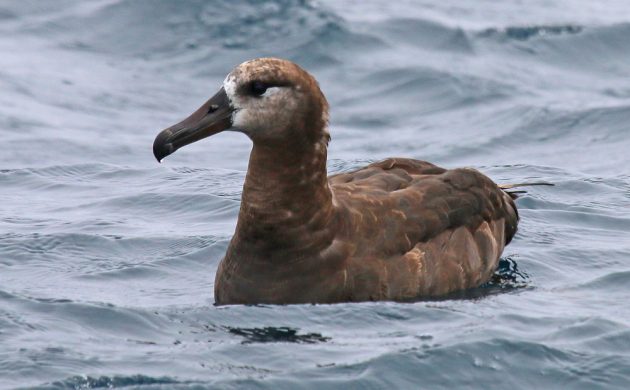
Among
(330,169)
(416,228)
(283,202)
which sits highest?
(283,202)

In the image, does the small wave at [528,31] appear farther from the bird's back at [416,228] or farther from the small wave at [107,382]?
the small wave at [107,382]

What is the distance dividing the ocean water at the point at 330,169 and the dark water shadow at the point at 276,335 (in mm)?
35

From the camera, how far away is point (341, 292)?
9852 mm

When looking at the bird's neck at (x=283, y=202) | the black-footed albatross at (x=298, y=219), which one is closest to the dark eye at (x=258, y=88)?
the black-footed albatross at (x=298, y=219)

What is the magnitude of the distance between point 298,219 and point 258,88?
0.93 meters

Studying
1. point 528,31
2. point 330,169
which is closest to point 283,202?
point 330,169

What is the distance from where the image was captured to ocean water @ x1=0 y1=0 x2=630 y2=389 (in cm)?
886

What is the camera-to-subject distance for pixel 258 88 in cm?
987

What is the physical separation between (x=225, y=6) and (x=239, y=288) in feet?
37.7

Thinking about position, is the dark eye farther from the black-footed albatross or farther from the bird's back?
the bird's back

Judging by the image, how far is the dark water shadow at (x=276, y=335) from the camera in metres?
9.23

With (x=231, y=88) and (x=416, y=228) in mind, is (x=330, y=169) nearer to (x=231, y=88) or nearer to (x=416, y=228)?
(x=416, y=228)

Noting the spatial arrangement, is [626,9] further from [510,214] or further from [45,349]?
[45,349]

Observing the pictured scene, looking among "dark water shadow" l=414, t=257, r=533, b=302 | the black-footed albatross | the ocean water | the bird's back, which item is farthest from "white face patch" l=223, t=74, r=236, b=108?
"dark water shadow" l=414, t=257, r=533, b=302
